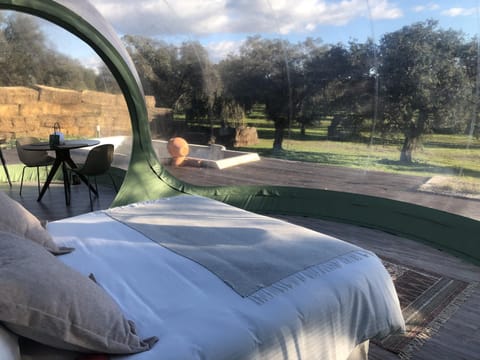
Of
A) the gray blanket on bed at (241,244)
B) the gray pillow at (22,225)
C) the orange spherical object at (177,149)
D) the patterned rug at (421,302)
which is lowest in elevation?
the patterned rug at (421,302)

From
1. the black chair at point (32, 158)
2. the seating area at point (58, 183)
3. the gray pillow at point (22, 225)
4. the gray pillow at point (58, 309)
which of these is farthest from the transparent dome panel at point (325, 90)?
the gray pillow at point (58, 309)

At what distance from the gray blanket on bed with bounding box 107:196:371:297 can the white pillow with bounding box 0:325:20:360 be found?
0.69 meters

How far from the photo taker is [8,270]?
104 cm

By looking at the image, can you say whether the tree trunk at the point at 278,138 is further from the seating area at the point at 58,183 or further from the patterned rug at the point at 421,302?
the seating area at the point at 58,183

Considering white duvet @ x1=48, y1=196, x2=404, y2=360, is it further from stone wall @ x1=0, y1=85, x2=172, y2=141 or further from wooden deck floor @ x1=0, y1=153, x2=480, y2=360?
stone wall @ x1=0, y1=85, x2=172, y2=141

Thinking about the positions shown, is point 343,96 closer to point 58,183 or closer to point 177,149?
point 177,149

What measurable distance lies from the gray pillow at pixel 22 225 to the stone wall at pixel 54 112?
11.6 ft

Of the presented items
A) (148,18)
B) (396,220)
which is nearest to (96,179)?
(148,18)

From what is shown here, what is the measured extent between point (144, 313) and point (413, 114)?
2.72 meters

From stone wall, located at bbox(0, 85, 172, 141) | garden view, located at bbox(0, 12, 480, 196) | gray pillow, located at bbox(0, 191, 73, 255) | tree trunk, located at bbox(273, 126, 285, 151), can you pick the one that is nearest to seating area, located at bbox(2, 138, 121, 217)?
stone wall, located at bbox(0, 85, 172, 141)

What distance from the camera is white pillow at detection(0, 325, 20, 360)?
97cm

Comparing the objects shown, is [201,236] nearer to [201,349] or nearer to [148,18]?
[201,349]

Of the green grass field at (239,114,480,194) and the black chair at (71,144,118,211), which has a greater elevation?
the green grass field at (239,114,480,194)

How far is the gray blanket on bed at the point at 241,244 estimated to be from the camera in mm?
1489
